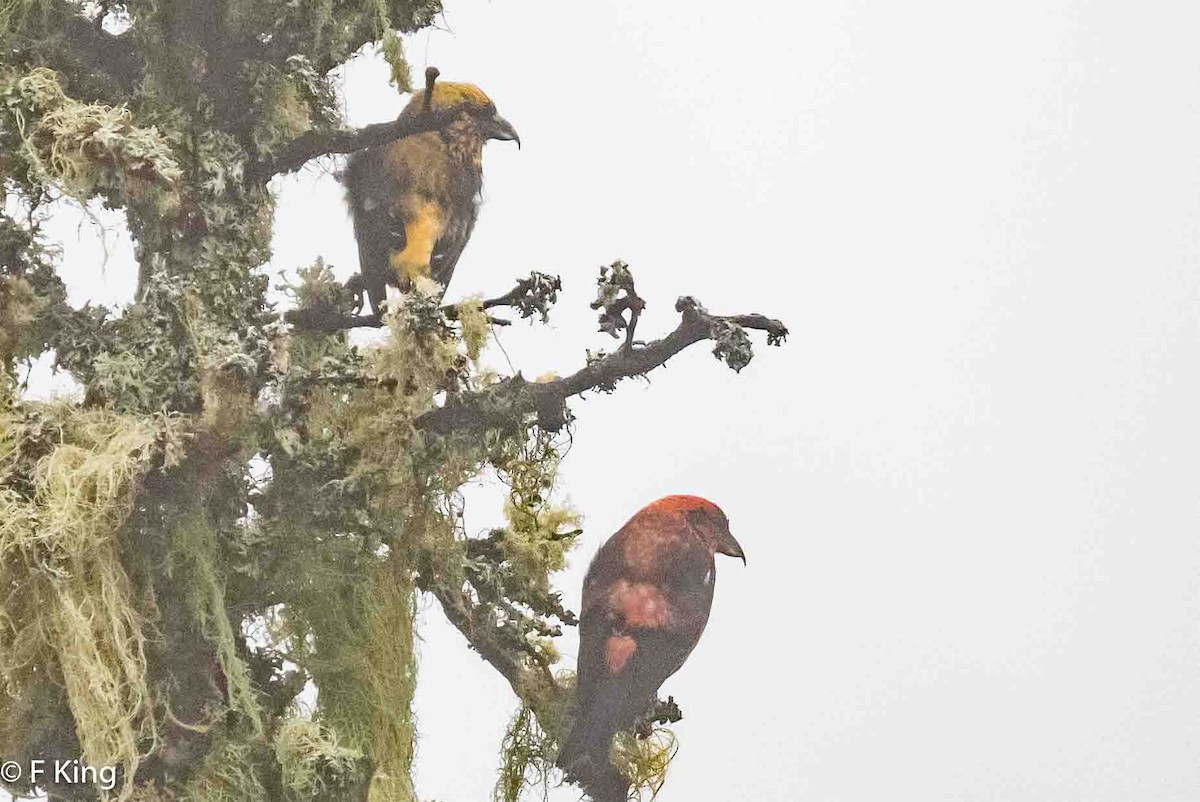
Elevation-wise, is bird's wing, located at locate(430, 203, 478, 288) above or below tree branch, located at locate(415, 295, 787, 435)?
above

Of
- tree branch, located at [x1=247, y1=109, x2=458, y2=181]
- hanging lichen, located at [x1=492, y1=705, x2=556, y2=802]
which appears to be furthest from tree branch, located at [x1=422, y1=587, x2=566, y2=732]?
tree branch, located at [x1=247, y1=109, x2=458, y2=181]

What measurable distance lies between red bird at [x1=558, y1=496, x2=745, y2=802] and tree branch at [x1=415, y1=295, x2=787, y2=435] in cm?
24

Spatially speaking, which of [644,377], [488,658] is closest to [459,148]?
[644,377]

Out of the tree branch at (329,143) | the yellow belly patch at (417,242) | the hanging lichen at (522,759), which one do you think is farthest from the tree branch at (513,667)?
the tree branch at (329,143)

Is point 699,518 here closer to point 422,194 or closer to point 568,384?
point 568,384

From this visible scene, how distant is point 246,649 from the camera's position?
1518 millimetres

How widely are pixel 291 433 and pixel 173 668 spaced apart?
10.1 inches

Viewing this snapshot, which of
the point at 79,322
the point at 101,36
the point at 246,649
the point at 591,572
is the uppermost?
the point at 101,36

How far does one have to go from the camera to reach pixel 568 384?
1411 millimetres

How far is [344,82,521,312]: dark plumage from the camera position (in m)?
1.68

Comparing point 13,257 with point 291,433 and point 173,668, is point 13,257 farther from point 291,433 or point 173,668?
point 173,668

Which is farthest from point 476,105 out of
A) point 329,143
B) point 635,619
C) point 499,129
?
point 635,619

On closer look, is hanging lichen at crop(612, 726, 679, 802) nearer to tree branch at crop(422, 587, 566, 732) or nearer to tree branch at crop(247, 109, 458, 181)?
tree branch at crop(422, 587, 566, 732)

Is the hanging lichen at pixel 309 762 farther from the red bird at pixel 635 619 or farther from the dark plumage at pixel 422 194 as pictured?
the dark plumage at pixel 422 194
